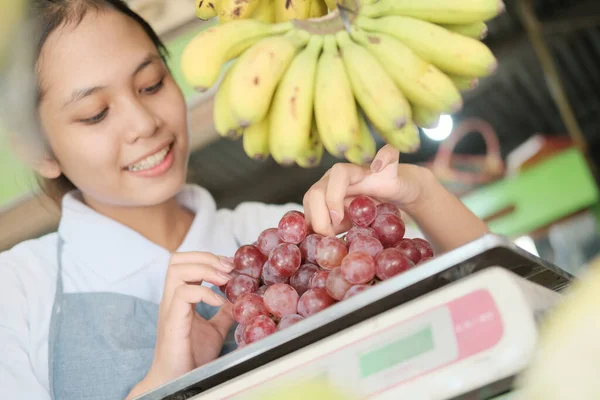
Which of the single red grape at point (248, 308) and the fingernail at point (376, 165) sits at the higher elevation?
the fingernail at point (376, 165)

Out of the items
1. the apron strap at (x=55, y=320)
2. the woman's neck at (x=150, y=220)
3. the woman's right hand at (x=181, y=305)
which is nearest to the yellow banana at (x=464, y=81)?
the woman's right hand at (x=181, y=305)

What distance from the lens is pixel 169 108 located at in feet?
4.26

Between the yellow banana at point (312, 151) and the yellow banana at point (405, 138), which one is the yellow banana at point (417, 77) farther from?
the yellow banana at point (312, 151)

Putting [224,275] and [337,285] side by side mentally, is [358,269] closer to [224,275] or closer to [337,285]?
[337,285]

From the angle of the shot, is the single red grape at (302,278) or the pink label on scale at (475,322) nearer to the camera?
the pink label on scale at (475,322)

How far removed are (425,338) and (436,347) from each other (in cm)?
2

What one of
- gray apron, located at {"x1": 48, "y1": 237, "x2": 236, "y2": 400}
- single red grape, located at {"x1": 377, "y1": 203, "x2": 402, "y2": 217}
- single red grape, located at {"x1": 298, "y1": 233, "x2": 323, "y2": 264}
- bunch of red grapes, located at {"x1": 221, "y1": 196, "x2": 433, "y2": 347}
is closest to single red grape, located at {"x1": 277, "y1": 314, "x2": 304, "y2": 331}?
bunch of red grapes, located at {"x1": 221, "y1": 196, "x2": 433, "y2": 347}

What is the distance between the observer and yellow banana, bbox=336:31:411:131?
0.90m

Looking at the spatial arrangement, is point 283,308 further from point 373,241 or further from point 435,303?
point 435,303

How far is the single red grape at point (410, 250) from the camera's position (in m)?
0.89

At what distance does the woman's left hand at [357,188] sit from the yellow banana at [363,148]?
0.02 meters

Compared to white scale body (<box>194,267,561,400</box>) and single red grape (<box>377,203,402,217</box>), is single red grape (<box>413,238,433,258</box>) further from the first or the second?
white scale body (<box>194,267,561,400</box>)

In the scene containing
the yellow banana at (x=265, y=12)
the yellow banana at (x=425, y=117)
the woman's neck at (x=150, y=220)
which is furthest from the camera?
the woman's neck at (x=150, y=220)

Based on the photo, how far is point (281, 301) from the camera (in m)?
0.84
